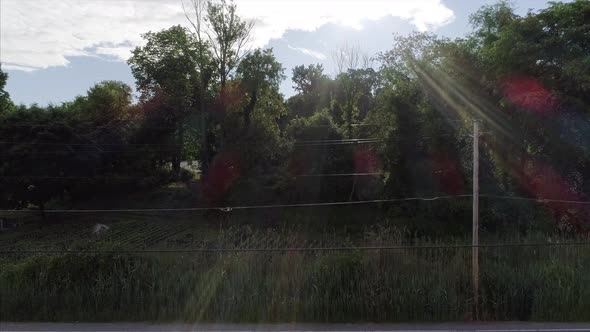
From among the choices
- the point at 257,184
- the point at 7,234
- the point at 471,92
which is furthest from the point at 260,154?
the point at 7,234

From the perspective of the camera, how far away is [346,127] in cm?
4312

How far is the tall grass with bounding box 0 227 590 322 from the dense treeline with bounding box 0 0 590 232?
53.4ft

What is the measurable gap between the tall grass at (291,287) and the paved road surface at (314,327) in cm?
40

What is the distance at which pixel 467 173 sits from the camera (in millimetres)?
29391

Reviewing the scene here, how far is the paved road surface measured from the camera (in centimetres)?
756

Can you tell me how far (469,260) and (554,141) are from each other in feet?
58.3

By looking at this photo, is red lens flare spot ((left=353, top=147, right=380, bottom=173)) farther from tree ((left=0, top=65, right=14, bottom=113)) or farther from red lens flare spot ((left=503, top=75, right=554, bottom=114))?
tree ((left=0, top=65, right=14, bottom=113))

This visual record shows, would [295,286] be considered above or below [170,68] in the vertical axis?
below

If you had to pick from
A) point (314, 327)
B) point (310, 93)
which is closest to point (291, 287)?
point (314, 327)

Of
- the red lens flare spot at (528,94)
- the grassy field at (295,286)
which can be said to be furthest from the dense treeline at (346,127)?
the grassy field at (295,286)

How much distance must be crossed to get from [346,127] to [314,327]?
3601cm

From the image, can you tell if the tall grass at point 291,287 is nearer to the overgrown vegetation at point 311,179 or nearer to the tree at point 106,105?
the overgrown vegetation at point 311,179

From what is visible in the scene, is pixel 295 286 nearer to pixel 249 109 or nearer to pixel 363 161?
pixel 363 161

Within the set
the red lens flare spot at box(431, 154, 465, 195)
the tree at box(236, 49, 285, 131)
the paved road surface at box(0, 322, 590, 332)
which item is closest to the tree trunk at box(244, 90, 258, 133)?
the tree at box(236, 49, 285, 131)
